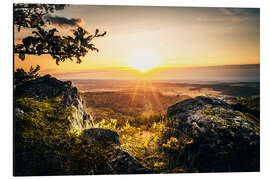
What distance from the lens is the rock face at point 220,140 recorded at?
9.61 ft

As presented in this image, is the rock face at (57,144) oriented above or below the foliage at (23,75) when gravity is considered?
below

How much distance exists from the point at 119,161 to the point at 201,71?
2690 mm

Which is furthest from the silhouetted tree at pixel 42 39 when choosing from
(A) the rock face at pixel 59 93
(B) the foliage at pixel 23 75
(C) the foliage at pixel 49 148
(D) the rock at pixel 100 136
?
(D) the rock at pixel 100 136

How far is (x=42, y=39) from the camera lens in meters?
3.21

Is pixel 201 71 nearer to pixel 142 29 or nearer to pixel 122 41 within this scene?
pixel 142 29

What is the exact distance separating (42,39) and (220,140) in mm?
3487

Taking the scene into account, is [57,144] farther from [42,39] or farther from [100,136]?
[42,39]

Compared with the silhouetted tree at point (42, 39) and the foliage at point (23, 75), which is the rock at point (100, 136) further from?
the foliage at point (23, 75)

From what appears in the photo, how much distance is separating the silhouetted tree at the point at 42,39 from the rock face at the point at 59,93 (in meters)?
0.46

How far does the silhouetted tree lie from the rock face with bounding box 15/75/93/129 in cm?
46

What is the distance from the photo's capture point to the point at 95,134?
9.89 ft

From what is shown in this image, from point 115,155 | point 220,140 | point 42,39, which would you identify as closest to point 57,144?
point 115,155

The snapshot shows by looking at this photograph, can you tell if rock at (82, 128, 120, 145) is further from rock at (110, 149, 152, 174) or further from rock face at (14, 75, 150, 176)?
rock at (110, 149, 152, 174)
